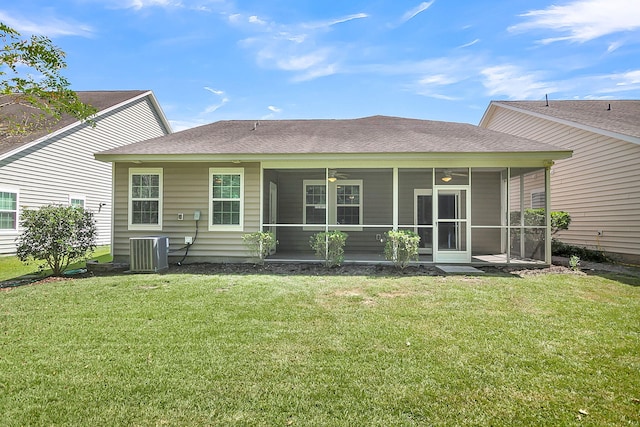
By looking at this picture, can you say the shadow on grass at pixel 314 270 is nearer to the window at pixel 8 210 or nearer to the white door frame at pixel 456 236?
the white door frame at pixel 456 236

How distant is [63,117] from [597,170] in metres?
19.3

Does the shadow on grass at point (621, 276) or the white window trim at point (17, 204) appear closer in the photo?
the shadow on grass at point (621, 276)

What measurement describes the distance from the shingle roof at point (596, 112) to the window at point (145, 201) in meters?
12.4

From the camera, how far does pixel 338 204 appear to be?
1125cm

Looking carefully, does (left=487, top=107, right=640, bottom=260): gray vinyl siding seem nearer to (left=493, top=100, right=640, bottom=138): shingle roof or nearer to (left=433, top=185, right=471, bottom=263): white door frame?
(left=493, top=100, right=640, bottom=138): shingle roof

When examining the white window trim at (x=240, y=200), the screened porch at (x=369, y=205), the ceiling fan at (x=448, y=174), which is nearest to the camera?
the white window trim at (x=240, y=200)

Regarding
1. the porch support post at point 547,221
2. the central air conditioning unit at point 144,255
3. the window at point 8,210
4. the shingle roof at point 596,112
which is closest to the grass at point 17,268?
the window at point 8,210

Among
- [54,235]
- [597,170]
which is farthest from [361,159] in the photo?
[597,170]

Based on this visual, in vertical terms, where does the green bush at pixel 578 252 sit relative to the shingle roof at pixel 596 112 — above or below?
below

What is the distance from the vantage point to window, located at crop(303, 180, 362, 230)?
1121 centimetres

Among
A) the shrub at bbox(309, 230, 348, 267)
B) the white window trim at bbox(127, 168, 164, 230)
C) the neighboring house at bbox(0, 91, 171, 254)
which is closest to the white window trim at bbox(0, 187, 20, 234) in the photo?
the neighboring house at bbox(0, 91, 171, 254)

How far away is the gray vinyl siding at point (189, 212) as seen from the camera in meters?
8.70

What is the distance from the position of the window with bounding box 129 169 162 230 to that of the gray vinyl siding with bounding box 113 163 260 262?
0.41ft

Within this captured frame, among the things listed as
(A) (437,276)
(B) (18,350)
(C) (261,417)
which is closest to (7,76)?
(B) (18,350)
